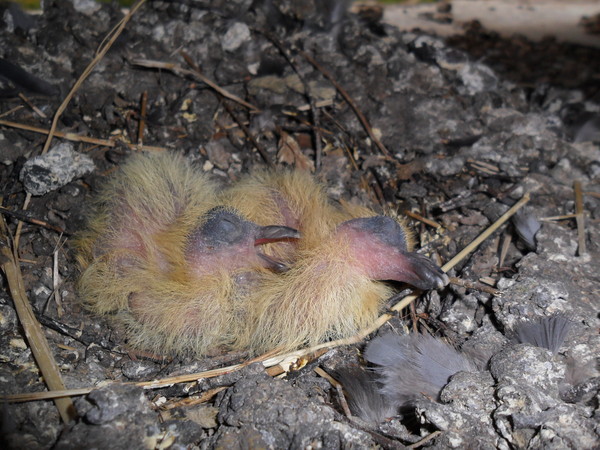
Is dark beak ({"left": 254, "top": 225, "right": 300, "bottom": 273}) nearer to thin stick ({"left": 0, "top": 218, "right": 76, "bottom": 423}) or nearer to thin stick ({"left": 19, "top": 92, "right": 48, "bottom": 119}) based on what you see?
thin stick ({"left": 0, "top": 218, "right": 76, "bottom": 423})

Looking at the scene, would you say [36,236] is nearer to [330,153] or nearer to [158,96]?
[158,96]

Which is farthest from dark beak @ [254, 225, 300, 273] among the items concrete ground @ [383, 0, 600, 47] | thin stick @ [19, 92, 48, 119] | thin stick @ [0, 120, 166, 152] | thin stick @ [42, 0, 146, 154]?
concrete ground @ [383, 0, 600, 47]

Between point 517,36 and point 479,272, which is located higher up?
point 517,36

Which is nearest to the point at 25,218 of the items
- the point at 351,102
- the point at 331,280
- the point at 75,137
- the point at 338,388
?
the point at 75,137

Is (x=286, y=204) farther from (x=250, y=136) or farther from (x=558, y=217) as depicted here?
(x=558, y=217)

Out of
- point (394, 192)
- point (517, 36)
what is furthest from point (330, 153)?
point (517, 36)
